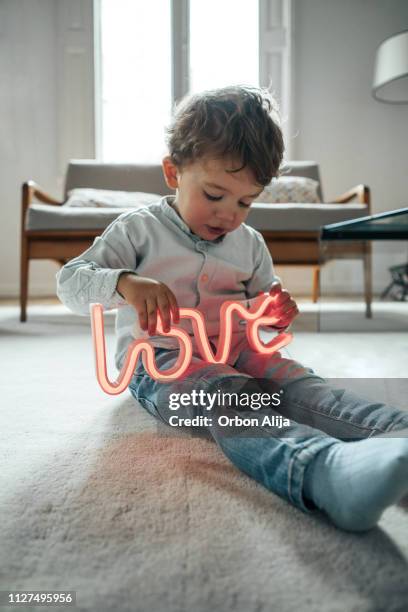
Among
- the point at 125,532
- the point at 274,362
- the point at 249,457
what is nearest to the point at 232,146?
the point at 274,362

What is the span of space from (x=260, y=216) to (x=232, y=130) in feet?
4.68

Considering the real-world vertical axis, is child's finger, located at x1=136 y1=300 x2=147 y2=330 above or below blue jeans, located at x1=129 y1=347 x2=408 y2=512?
above

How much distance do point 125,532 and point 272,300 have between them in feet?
1.57

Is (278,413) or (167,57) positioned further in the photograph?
(167,57)

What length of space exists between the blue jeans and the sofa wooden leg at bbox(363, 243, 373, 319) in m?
1.37

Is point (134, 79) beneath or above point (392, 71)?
above

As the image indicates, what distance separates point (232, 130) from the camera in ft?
2.70

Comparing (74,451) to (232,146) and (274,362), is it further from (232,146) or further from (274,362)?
(232,146)

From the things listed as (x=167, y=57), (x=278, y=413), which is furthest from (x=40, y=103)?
(x=278, y=413)

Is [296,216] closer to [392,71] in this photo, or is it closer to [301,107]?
[392,71]

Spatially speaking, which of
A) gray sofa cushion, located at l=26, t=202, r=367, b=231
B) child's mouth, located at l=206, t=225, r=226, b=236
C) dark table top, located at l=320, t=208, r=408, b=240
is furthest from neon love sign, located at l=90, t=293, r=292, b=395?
gray sofa cushion, located at l=26, t=202, r=367, b=231

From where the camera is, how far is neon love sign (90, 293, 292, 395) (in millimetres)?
767

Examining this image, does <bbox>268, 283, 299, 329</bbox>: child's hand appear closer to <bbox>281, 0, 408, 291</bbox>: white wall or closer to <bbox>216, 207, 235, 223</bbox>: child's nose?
<bbox>216, 207, 235, 223</bbox>: child's nose

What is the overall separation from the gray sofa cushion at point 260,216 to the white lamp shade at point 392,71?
1239 millimetres
